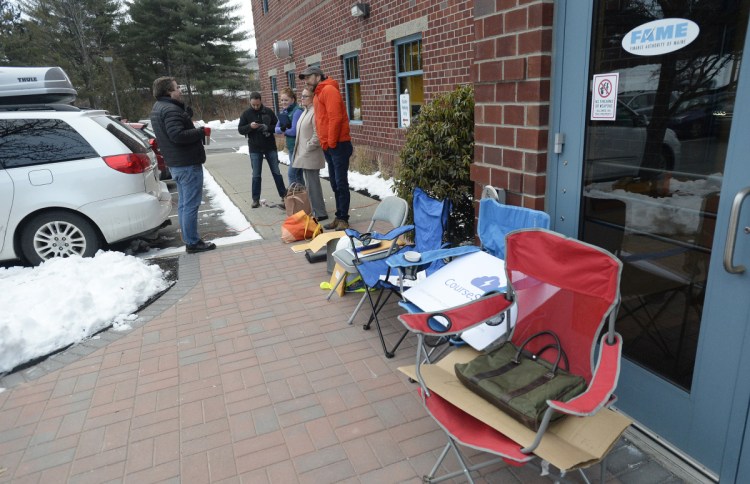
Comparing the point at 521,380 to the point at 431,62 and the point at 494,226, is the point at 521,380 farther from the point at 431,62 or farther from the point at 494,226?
the point at 431,62

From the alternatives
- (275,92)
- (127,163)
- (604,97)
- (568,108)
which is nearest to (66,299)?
(127,163)

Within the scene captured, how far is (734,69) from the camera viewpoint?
1.84 meters

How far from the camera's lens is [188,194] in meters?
5.70

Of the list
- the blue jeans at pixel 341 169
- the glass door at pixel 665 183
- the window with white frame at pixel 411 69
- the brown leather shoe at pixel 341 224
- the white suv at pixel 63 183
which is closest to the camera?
the glass door at pixel 665 183

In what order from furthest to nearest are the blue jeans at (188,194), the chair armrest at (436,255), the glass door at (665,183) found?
the blue jeans at (188,194)
the chair armrest at (436,255)
the glass door at (665,183)

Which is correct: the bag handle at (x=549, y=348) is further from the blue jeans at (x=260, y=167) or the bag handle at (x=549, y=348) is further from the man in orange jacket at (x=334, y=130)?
the blue jeans at (x=260, y=167)

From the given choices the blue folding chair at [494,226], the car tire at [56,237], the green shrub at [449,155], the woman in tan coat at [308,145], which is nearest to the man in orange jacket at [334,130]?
the woman in tan coat at [308,145]

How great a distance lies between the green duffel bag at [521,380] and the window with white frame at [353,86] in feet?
29.8

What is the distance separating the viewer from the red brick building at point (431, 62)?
2.72 m

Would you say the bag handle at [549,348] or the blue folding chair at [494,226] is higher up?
the blue folding chair at [494,226]

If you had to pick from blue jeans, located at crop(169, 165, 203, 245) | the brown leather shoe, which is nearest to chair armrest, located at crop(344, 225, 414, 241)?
the brown leather shoe

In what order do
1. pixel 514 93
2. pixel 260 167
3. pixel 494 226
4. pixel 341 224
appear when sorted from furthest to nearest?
1. pixel 260 167
2. pixel 341 224
3. pixel 494 226
4. pixel 514 93

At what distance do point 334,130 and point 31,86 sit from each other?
3.47 m

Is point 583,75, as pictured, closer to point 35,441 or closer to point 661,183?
point 661,183
